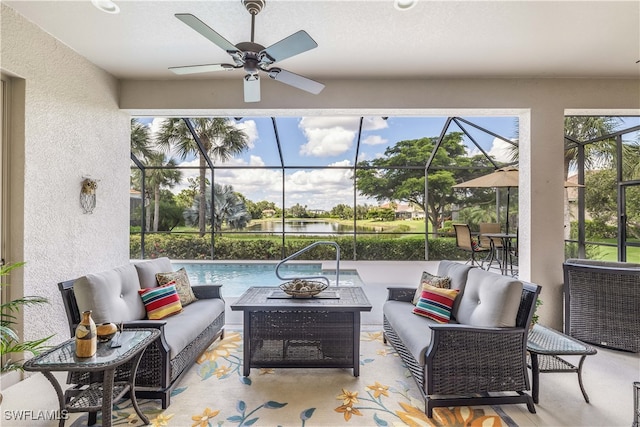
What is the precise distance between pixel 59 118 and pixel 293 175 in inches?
186

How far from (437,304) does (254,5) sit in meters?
2.83

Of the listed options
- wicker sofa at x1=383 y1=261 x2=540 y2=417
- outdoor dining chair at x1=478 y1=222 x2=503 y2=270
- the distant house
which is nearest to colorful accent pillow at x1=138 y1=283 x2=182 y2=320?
wicker sofa at x1=383 y1=261 x2=540 y2=417

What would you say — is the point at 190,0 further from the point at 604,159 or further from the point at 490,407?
the point at 604,159

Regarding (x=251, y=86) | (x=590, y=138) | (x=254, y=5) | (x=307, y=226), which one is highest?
(x=254, y=5)

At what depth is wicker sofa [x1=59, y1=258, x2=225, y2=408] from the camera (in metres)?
2.24

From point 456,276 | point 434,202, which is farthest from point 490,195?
point 456,276

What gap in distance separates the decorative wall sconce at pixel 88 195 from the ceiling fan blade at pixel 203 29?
2.26m

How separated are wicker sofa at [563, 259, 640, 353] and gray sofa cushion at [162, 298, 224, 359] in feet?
12.5

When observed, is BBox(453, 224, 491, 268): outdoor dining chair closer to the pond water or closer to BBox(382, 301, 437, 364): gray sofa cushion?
the pond water

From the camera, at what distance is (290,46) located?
207cm

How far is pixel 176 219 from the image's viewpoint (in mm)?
8258

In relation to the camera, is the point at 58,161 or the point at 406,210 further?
the point at 406,210

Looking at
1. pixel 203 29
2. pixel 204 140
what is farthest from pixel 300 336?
pixel 204 140

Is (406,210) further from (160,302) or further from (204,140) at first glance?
(160,302)
